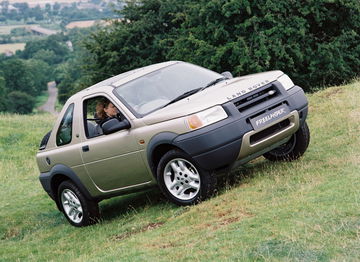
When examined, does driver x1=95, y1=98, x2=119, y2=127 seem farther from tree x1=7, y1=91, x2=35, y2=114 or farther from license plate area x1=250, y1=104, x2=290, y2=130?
tree x1=7, y1=91, x2=35, y2=114

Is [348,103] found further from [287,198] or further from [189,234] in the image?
[189,234]

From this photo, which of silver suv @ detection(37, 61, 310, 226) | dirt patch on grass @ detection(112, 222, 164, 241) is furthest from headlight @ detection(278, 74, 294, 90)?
dirt patch on grass @ detection(112, 222, 164, 241)

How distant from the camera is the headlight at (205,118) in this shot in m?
7.47

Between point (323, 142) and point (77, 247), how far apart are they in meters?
4.35

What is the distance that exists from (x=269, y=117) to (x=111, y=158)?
85.1 inches

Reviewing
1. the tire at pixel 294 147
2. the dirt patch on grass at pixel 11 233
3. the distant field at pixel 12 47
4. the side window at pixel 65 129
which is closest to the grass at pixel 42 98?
the distant field at pixel 12 47

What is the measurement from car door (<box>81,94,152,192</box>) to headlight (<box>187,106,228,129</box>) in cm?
99

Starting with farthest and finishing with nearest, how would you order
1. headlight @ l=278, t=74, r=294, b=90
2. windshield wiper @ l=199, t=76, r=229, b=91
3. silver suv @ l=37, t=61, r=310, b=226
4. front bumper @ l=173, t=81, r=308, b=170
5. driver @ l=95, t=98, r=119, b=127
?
driver @ l=95, t=98, r=119, b=127 → windshield wiper @ l=199, t=76, r=229, b=91 → headlight @ l=278, t=74, r=294, b=90 → silver suv @ l=37, t=61, r=310, b=226 → front bumper @ l=173, t=81, r=308, b=170

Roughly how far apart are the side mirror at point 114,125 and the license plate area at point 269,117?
5.30 feet

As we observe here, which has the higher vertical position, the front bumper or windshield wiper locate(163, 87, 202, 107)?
windshield wiper locate(163, 87, 202, 107)

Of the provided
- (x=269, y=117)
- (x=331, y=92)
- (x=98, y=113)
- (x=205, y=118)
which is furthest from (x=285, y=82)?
(x=331, y=92)

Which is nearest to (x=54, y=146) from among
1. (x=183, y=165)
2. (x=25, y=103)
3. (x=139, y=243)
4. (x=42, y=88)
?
(x=183, y=165)

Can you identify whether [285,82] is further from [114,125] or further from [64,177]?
[64,177]

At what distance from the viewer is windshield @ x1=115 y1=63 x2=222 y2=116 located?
828cm
